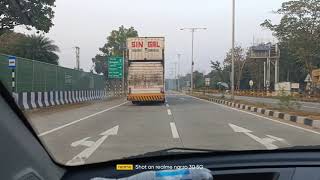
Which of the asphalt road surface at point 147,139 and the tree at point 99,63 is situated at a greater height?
the tree at point 99,63

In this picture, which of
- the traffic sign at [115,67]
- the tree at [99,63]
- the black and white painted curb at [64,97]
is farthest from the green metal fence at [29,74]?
the traffic sign at [115,67]

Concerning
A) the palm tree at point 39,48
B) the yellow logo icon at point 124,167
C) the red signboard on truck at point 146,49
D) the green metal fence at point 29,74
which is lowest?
Answer: the yellow logo icon at point 124,167

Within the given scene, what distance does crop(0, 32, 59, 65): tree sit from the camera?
3.44 metres

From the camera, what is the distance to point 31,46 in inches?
136

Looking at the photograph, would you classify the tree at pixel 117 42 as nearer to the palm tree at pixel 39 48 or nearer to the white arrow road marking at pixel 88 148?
the white arrow road marking at pixel 88 148

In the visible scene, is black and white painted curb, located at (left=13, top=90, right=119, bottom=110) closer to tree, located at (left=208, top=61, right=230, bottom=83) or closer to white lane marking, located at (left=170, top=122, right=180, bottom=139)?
white lane marking, located at (left=170, top=122, right=180, bottom=139)

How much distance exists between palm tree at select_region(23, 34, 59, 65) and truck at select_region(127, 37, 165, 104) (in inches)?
1114

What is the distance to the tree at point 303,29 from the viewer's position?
201 feet

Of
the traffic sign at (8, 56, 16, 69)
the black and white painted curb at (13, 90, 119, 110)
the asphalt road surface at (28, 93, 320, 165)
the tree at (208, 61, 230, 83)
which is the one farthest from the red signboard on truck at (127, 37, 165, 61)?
the tree at (208, 61, 230, 83)

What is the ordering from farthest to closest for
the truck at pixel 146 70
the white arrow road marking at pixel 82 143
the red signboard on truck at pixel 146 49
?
the red signboard on truck at pixel 146 49 → the truck at pixel 146 70 → the white arrow road marking at pixel 82 143

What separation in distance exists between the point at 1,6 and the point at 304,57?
61700mm

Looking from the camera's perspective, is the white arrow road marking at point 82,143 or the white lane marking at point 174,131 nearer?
the white arrow road marking at point 82,143

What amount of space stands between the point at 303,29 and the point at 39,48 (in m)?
61.8

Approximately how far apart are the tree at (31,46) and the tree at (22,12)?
14.6 inches
